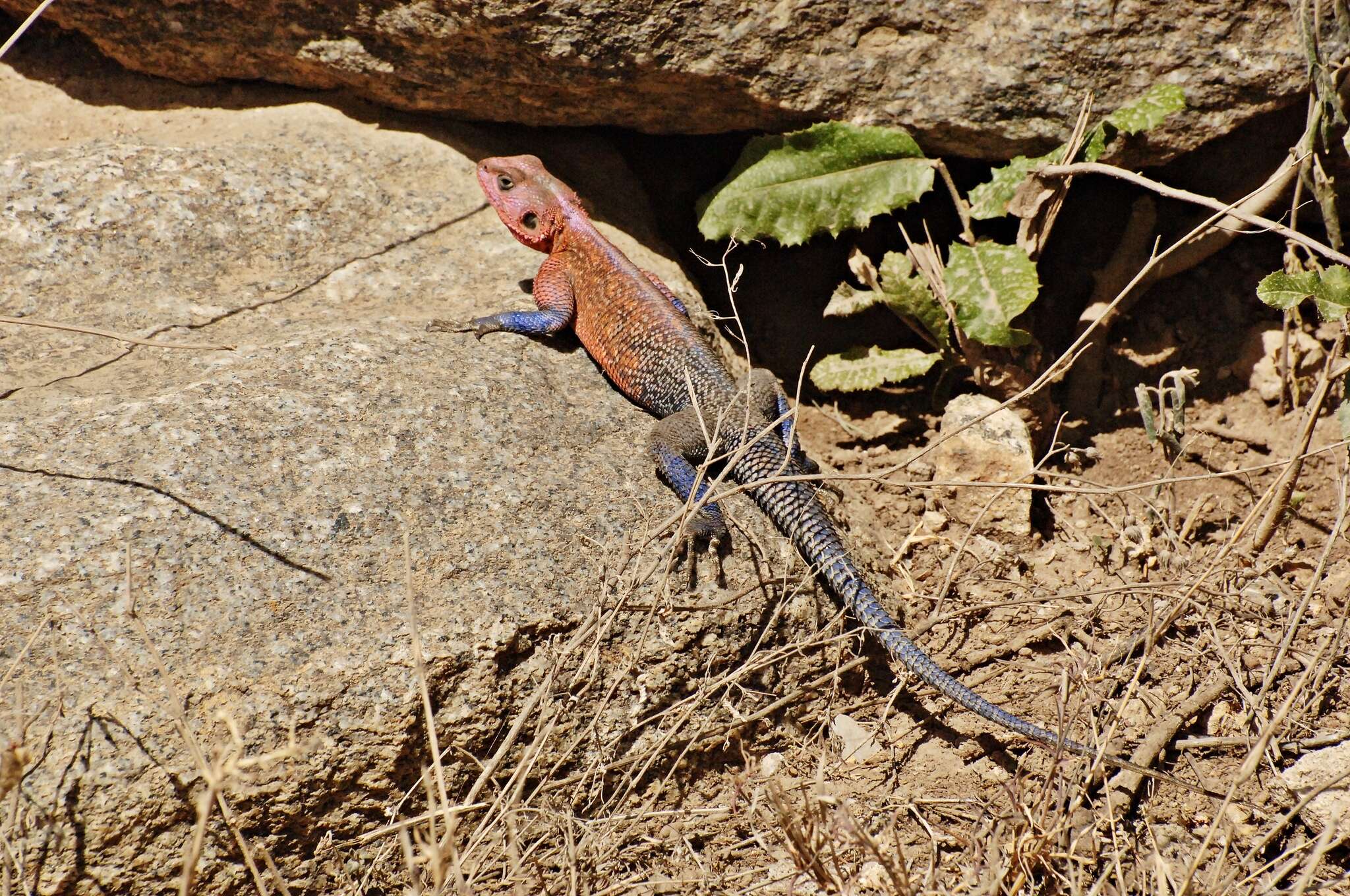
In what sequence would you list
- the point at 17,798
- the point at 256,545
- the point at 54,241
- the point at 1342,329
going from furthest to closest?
1. the point at 54,241
2. the point at 1342,329
3. the point at 256,545
4. the point at 17,798

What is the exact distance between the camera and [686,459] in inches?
139

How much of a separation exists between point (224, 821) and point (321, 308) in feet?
6.59

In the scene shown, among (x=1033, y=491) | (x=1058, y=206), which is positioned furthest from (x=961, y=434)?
(x=1058, y=206)

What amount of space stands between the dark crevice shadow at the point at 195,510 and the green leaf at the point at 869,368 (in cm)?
242

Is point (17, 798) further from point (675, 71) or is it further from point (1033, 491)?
point (1033, 491)

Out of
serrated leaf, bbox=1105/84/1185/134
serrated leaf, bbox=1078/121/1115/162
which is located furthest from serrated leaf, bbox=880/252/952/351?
serrated leaf, bbox=1105/84/1185/134

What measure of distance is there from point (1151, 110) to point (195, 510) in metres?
3.50

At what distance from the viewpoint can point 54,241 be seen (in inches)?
147

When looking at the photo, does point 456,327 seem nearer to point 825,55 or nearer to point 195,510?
point 195,510

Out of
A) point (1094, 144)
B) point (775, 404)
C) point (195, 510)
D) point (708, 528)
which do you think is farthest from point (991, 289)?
point (195, 510)

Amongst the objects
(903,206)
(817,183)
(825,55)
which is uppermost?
(825,55)

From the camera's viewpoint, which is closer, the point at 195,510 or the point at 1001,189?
the point at 195,510

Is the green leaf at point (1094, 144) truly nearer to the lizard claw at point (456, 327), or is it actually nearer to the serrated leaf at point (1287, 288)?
the serrated leaf at point (1287, 288)

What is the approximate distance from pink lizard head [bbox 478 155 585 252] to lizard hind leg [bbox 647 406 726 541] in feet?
3.61
